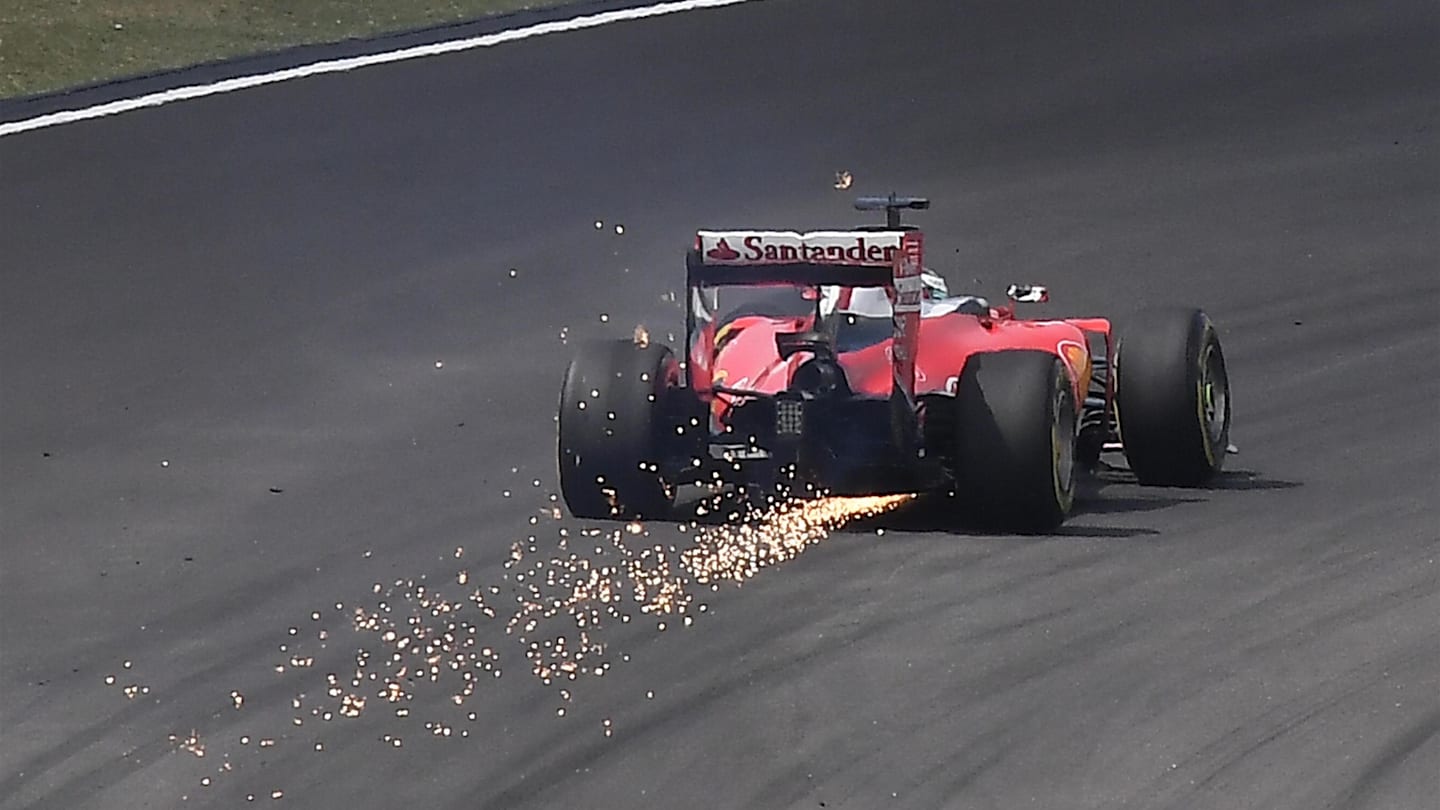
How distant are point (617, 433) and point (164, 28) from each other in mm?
9491

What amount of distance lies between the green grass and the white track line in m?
0.71

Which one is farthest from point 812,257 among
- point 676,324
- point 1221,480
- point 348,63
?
point 348,63

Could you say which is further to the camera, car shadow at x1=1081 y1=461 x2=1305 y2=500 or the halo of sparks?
car shadow at x1=1081 y1=461 x2=1305 y2=500

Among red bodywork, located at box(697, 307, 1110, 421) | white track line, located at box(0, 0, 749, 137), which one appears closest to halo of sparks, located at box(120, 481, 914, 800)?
red bodywork, located at box(697, 307, 1110, 421)

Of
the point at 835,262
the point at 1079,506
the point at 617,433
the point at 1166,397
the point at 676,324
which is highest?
the point at 835,262

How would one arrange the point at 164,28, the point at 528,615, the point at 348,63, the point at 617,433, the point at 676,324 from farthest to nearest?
1. the point at 164,28
2. the point at 348,63
3. the point at 676,324
4. the point at 617,433
5. the point at 528,615

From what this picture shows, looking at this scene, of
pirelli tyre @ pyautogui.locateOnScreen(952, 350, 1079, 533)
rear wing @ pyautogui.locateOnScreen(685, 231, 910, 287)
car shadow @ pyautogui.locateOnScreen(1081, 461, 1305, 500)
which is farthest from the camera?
car shadow @ pyautogui.locateOnScreen(1081, 461, 1305, 500)

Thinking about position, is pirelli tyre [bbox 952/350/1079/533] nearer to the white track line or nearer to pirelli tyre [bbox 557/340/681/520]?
pirelli tyre [bbox 557/340/681/520]

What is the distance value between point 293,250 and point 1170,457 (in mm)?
5480

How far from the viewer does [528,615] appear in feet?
25.3

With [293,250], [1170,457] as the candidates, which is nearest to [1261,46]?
[293,250]

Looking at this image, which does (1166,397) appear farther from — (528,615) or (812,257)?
(528,615)

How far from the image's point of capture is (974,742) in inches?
253

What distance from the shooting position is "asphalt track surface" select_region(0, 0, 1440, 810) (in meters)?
6.48
